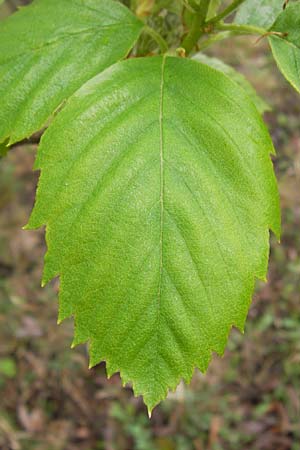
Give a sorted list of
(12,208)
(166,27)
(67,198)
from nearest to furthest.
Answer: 1. (67,198)
2. (166,27)
3. (12,208)

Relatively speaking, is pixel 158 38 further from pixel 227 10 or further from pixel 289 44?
pixel 289 44

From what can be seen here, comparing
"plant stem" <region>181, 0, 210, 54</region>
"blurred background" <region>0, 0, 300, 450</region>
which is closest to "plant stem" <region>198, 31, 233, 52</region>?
"plant stem" <region>181, 0, 210, 54</region>

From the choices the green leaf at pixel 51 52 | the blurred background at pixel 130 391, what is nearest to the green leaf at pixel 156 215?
the green leaf at pixel 51 52

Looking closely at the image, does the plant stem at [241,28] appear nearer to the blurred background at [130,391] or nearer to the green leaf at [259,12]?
the green leaf at [259,12]

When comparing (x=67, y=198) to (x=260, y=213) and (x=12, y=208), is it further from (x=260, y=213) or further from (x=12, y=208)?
(x=12, y=208)

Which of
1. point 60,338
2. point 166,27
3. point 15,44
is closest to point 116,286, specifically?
point 15,44

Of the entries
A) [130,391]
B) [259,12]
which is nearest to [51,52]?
[259,12]
